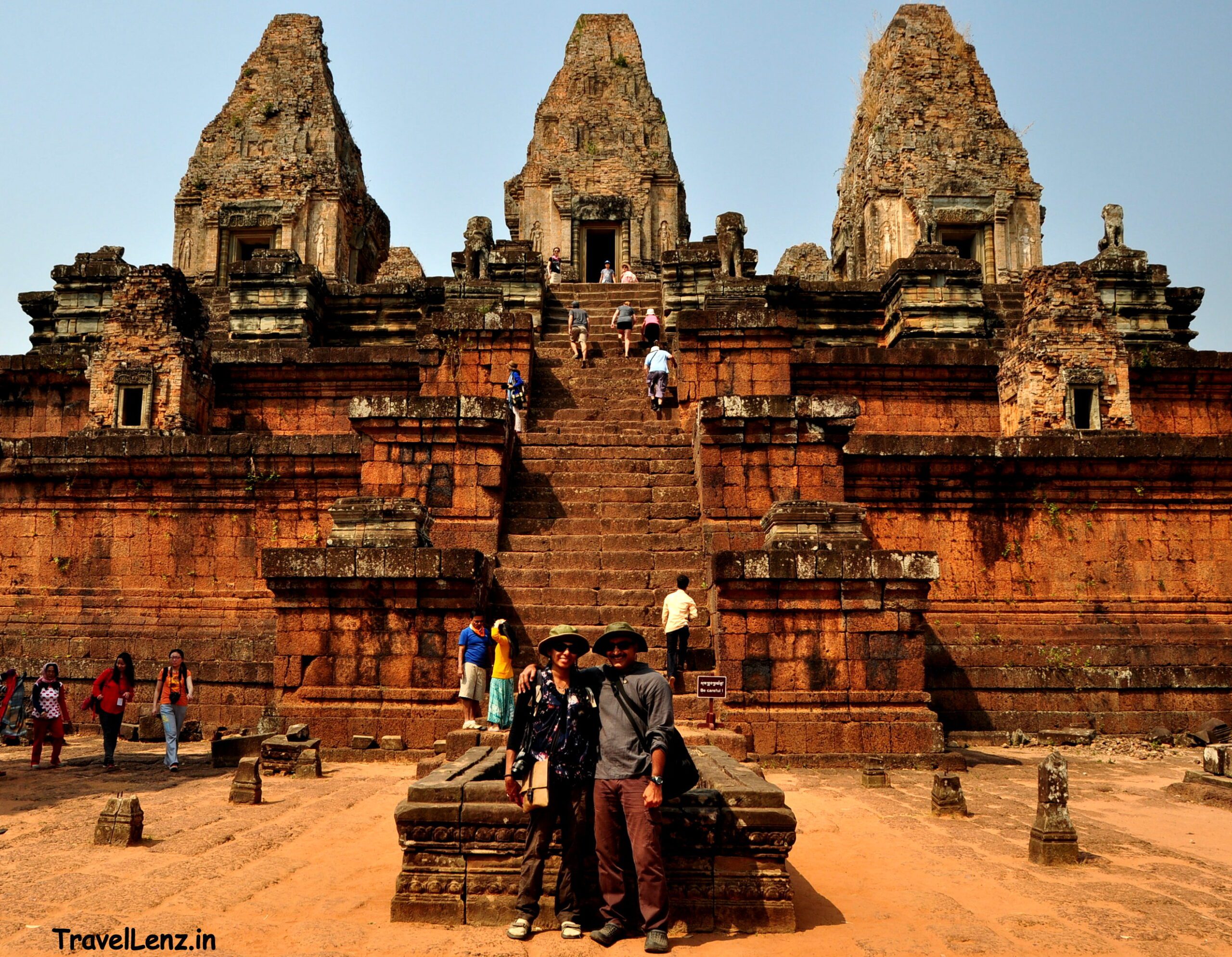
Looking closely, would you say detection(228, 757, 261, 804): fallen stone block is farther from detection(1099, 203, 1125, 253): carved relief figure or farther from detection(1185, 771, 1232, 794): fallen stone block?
detection(1099, 203, 1125, 253): carved relief figure

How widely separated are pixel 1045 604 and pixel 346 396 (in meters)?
10.1

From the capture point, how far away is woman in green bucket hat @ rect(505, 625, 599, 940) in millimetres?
4293

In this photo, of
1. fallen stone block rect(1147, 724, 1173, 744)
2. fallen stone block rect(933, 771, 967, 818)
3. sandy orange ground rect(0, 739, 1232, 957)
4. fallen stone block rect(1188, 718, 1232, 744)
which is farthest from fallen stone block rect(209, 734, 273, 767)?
fallen stone block rect(1188, 718, 1232, 744)

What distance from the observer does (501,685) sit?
8.05m

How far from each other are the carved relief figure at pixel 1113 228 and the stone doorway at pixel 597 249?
41.0 ft

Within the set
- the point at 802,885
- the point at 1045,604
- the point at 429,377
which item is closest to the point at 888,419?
the point at 1045,604

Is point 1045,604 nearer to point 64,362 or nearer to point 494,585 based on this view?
point 494,585

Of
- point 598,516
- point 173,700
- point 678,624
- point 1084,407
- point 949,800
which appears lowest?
point 949,800

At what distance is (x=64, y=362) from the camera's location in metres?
15.0

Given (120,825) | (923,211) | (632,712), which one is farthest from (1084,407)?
(923,211)

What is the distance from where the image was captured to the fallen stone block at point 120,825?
18.9 ft

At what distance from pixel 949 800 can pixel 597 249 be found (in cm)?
2424

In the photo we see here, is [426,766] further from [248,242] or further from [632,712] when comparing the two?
[248,242]

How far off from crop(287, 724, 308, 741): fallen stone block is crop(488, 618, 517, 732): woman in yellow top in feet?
5.43
